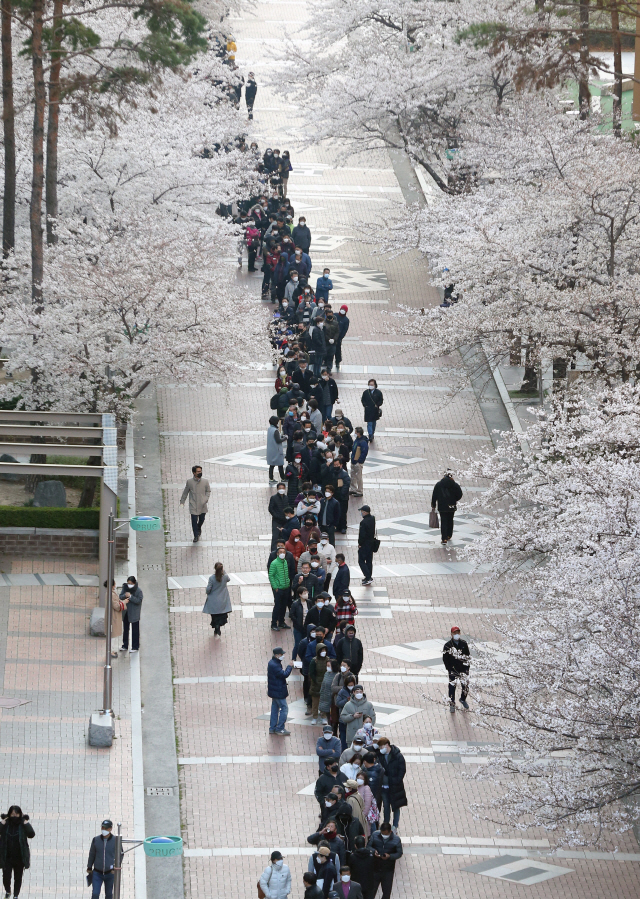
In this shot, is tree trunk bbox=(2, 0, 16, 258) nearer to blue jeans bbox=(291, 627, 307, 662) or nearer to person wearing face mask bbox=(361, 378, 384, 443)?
person wearing face mask bbox=(361, 378, 384, 443)

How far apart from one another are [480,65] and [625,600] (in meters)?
25.9

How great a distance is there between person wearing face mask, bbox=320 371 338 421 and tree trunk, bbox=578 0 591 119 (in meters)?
9.14

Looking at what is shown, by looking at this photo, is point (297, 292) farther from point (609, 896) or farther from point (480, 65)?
point (609, 896)

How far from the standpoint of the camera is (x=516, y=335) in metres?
29.8

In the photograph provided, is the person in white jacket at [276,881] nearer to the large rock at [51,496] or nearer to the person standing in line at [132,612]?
the person standing in line at [132,612]

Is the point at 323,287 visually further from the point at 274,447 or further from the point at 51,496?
the point at 51,496

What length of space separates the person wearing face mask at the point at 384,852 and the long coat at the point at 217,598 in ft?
23.2

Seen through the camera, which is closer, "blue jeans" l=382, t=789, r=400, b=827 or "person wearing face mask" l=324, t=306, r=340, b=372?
"blue jeans" l=382, t=789, r=400, b=827

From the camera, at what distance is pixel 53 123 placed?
1262 inches

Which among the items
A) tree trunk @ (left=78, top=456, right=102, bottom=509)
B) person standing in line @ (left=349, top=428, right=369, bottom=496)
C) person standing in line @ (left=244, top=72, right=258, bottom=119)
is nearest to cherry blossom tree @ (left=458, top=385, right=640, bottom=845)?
person standing in line @ (left=349, top=428, right=369, bottom=496)

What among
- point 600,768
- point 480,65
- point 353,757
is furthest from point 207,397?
point 600,768

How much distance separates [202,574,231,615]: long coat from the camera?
25.0 meters

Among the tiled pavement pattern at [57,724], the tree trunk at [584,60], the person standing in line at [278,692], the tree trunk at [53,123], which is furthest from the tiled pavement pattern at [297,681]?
the tree trunk at [584,60]

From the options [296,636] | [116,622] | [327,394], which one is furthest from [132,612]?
[327,394]
